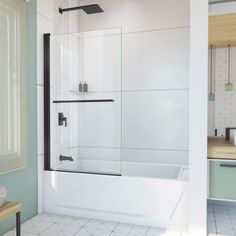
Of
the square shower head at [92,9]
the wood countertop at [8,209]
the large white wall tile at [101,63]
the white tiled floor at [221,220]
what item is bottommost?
the white tiled floor at [221,220]

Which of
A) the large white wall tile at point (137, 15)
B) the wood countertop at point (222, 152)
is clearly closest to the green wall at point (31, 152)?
the large white wall tile at point (137, 15)

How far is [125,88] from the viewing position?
318 centimetres

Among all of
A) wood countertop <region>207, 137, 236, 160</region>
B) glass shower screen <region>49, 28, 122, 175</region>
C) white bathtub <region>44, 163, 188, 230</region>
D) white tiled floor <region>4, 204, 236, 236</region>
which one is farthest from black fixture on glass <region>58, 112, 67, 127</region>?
wood countertop <region>207, 137, 236, 160</region>

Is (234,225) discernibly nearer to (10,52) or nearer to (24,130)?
(24,130)

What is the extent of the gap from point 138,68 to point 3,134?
1732mm

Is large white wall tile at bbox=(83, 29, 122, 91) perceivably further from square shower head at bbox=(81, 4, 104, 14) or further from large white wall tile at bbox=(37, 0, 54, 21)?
large white wall tile at bbox=(37, 0, 54, 21)

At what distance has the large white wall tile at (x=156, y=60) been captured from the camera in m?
2.96

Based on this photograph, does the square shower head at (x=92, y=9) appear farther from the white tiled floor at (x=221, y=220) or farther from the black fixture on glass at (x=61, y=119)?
the white tiled floor at (x=221, y=220)

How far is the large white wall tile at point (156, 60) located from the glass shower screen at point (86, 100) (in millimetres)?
177

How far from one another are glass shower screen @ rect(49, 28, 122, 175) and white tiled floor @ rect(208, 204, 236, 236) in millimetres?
1077

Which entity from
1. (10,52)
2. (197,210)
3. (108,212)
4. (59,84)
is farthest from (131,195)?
(10,52)

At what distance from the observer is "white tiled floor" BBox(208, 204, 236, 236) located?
2229 millimetres

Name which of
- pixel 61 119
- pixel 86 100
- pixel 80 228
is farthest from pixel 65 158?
pixel 80 228

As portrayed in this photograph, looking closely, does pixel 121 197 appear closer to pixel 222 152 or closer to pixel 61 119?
pixel 222 152
